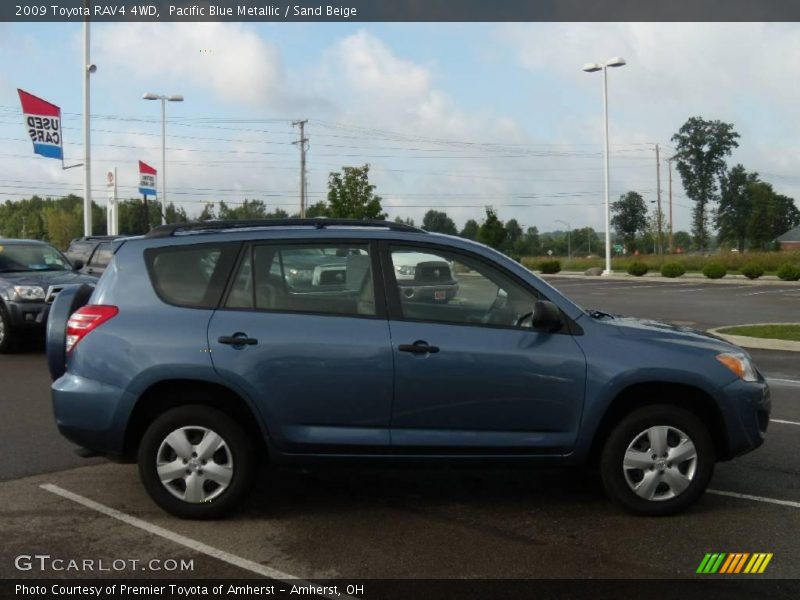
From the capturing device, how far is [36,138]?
1045 inches

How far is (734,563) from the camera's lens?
15.8 feet

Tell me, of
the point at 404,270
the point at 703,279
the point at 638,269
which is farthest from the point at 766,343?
the point at 638,269

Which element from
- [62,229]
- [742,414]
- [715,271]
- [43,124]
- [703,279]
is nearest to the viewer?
[742,414]

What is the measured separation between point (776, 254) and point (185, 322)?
5267cm

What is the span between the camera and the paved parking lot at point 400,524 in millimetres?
4746

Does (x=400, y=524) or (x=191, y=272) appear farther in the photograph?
(x=191, y=272)

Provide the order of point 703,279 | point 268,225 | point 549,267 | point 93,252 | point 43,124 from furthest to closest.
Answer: point 549,267 → point 703,279 → point 43,124 → point 93,252 → point 268,225

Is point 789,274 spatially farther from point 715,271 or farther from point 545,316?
point 545,316

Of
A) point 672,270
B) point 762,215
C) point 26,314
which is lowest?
point 26,314

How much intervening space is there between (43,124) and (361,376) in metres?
24.6

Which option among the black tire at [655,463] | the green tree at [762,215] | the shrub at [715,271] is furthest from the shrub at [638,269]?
the green tree at [762,215]

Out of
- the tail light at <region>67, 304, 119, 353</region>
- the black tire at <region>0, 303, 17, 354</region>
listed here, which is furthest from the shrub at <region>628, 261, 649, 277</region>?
the tail light at <region>67, 304, 119, 353</region>
